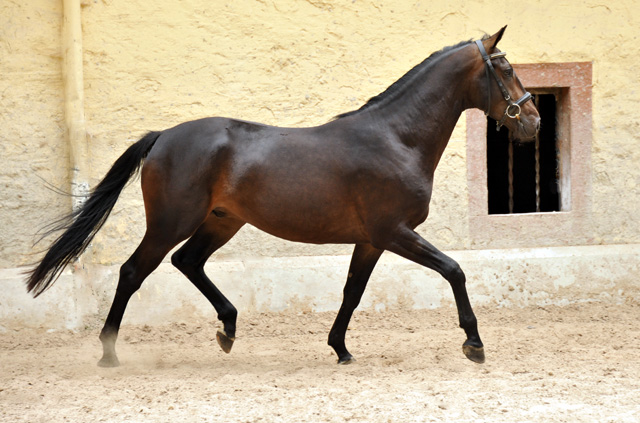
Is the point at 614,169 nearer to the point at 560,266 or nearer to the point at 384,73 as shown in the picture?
the point at 560,266

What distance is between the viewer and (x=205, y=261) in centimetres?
516

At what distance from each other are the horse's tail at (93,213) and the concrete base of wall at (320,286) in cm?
104

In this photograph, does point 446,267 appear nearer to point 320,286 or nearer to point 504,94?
point 504,94

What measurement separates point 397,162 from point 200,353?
2.07 metres

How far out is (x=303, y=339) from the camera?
5.88 m

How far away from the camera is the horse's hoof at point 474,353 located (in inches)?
181

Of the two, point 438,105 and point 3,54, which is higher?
point 3,54

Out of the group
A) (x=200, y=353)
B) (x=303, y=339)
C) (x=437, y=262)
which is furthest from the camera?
(x=303, y=339)

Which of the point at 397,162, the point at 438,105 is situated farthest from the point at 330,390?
the point at 438,105

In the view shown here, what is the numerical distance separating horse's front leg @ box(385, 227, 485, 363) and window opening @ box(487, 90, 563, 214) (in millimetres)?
2721

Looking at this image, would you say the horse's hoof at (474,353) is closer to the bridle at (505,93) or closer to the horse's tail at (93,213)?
the bridle at (505,93)

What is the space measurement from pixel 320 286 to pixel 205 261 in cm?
145

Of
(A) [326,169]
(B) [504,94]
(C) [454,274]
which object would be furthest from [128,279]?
(B) [504,94]

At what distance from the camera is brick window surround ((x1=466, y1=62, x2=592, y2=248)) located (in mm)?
6613
